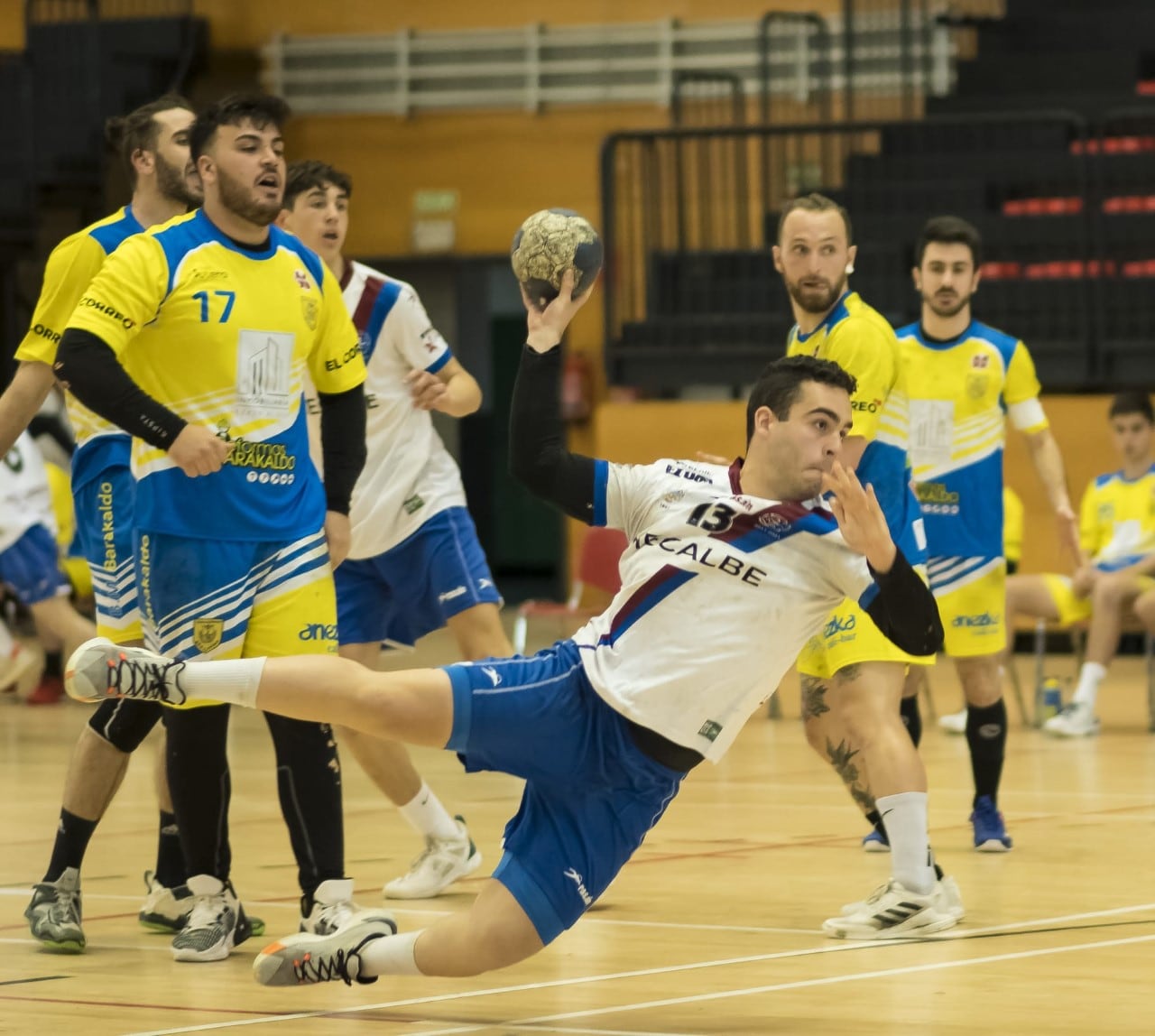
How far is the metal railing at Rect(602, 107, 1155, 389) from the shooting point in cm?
1320

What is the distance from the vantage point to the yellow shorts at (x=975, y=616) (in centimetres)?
701

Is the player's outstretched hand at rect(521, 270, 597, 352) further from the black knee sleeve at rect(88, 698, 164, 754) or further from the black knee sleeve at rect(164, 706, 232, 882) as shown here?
the black knee sleeve at rect(88, 698, 164, 754)

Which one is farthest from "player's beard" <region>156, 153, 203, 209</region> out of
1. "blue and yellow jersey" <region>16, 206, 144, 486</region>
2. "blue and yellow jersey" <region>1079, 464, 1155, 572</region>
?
"blue and yellow jersey" <region>1079, 464, 1155, 572</region>

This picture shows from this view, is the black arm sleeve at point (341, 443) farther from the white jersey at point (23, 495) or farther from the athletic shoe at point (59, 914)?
the white jersey at point (23, 495)

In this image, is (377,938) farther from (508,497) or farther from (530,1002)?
(508,497)

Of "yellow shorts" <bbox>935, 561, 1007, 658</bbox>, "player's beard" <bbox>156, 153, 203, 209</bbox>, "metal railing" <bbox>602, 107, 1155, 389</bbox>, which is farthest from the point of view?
"metal railing" <bbox>602, 107, 1155, 389</bbox>

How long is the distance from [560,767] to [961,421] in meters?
3.60

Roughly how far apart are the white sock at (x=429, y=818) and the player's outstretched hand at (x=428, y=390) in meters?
1.13

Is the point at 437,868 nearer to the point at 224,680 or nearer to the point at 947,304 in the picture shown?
the point at 224,680

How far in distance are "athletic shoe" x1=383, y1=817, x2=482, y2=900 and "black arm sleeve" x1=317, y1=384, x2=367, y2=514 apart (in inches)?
48.1

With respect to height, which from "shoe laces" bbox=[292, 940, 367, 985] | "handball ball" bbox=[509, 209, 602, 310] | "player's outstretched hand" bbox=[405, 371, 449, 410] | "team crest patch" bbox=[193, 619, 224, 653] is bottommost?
"shoe laces" bbox=[292, 940, 367, 985]

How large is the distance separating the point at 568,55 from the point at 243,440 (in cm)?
1308

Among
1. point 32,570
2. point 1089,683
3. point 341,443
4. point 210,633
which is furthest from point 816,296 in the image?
point 32,570

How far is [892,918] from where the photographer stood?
527 centimetres
